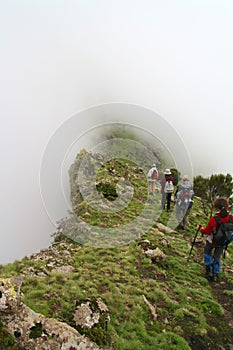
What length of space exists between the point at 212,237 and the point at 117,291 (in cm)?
409

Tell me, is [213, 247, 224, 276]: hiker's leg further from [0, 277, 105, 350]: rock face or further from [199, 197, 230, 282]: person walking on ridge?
[0, 277, 105, 350]: rock face

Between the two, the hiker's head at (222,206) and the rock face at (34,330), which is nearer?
the rock face at (34,330)

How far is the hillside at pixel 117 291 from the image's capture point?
6.57m

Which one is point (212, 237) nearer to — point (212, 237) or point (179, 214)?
point (212, 237)

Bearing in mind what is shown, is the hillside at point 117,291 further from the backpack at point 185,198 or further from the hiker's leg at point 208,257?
the backpack at point 185,198

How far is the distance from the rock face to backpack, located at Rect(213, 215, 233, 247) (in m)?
5.80

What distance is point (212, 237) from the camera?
33.8 feet

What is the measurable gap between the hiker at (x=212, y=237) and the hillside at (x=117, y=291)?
49 centimetres

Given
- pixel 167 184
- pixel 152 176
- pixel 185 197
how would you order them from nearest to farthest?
pixel 185 197, pixel 167 184, pixel 152 176

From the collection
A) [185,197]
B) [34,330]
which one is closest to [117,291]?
[34,330]

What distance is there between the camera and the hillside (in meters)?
6.57

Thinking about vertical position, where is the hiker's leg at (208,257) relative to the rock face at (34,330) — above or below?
above

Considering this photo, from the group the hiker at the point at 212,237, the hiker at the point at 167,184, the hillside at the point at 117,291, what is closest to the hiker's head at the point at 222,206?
the hiker at the point at 212,237

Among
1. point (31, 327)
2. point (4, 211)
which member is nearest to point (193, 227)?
point (31, 327)
